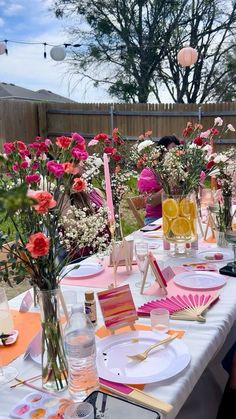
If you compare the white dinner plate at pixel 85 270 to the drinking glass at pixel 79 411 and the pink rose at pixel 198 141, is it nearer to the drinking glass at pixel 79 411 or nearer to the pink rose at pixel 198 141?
the pink rose at pixel 198 141

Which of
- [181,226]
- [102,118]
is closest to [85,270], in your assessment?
[181,226]

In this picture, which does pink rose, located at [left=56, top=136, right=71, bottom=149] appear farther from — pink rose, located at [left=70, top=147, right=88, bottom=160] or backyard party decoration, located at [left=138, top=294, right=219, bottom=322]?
backyard party decoration, located at [left=138, top=294, right=219, bottom=322]

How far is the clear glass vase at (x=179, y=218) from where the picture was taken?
6.10ft

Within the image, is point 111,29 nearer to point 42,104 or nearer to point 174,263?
point 42,104

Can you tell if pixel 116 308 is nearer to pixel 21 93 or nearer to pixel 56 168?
pixel 56 168

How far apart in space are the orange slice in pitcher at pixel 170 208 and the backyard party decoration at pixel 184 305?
20.3 inches

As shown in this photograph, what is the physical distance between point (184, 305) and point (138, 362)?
1.10ft

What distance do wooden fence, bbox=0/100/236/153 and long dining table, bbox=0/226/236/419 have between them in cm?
625

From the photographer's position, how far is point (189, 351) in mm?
1088

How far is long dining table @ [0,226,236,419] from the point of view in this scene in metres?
0.95

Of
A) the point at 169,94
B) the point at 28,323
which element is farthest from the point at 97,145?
the point at 169,94

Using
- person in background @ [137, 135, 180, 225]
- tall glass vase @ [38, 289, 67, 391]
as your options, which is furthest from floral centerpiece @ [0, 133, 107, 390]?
person in background @ [137, 135, 180, 225]

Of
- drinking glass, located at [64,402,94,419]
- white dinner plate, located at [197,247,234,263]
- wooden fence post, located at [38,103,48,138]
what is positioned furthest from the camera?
wooden fence post, located at [38,103,48,138]

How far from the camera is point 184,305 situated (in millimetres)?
1341
